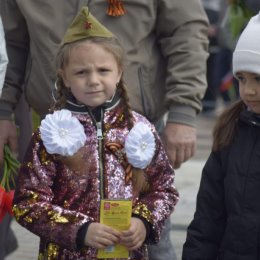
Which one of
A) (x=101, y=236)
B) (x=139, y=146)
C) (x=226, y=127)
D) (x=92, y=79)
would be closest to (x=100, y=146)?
(x=139, y=146)

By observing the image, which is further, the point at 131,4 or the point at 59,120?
the point at 131,4

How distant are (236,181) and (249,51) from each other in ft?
1.61

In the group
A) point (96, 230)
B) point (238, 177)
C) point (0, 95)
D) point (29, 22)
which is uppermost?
point (29, 22)

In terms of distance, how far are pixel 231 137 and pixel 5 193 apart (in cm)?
96

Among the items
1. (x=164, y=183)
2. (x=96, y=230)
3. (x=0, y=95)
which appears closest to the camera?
(x=96, y=230)

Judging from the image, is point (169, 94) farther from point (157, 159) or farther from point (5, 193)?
point (5, 193)

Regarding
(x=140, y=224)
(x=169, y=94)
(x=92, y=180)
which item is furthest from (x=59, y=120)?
(x=169, y=94)

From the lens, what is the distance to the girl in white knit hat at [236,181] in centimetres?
366

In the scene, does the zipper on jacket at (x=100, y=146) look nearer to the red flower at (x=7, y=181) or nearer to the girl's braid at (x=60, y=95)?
the girl's braid at (x=60, y=95)

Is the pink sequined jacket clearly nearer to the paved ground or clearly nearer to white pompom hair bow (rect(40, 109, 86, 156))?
white pompom hair bow (rect(40, 109, 86, 156))

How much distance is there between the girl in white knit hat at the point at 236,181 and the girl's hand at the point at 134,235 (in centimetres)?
20

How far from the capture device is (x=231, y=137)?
379cm

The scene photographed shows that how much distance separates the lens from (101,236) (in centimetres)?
363

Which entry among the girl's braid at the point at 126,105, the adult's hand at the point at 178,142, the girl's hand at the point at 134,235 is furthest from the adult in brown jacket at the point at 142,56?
the girl's hand at the point at 134,235
